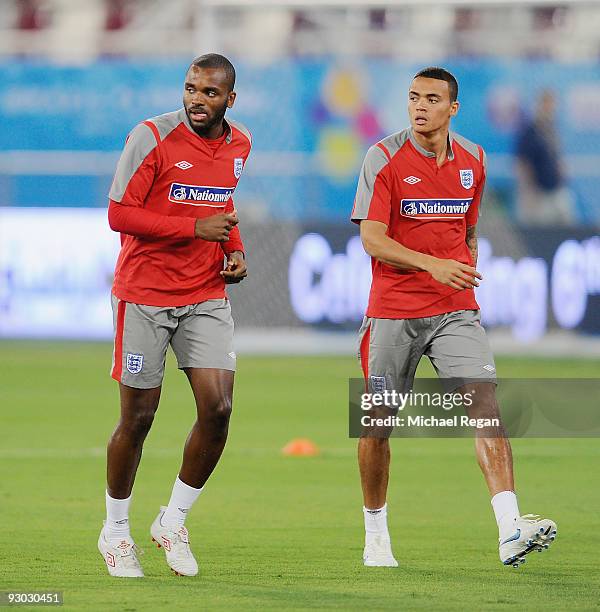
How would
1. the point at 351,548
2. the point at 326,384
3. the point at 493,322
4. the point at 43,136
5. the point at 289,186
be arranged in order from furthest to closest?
the point at 43,136 → the point at 289,186 → the point at 493,322 → the point at 326,384 → the point at 351,548

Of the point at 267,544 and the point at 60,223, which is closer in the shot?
the point at 267,544

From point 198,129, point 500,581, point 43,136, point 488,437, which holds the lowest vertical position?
point 500,581

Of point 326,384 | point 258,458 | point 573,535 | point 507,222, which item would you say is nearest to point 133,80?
point 507,222

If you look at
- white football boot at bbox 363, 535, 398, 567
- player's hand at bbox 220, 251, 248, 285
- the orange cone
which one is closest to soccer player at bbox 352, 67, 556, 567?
white football boot at bbox 363, 535, 398, 567

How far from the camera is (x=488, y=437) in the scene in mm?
6840

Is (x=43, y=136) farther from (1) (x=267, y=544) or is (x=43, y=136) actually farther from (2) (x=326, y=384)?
(1) (x=267, y=544)

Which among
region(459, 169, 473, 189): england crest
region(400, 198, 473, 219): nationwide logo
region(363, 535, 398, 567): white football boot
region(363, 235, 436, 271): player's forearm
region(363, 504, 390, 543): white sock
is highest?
region(459, 169, 473, 189): england crest

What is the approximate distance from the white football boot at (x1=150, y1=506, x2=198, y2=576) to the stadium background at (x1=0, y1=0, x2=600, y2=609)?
1555 millimetres

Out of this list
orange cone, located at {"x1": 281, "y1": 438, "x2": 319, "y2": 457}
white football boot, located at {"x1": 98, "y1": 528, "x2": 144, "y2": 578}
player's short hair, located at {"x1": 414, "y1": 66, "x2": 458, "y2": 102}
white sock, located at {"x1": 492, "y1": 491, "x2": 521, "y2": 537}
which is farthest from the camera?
orange cone, located at {"x1": 281, "y1": 438, "x2": 319, "y2": 457}

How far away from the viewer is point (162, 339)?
6957mm

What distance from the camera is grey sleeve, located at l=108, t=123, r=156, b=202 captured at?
266 inches

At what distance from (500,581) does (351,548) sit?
3.53 feet

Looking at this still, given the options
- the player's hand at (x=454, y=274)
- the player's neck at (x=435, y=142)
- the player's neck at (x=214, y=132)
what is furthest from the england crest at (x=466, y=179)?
the player's neck at (x=214, y=132)

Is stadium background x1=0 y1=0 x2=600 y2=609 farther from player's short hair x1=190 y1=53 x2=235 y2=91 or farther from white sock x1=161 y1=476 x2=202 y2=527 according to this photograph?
player's short hair x1=190 y1=53 x2=235 y2=91
